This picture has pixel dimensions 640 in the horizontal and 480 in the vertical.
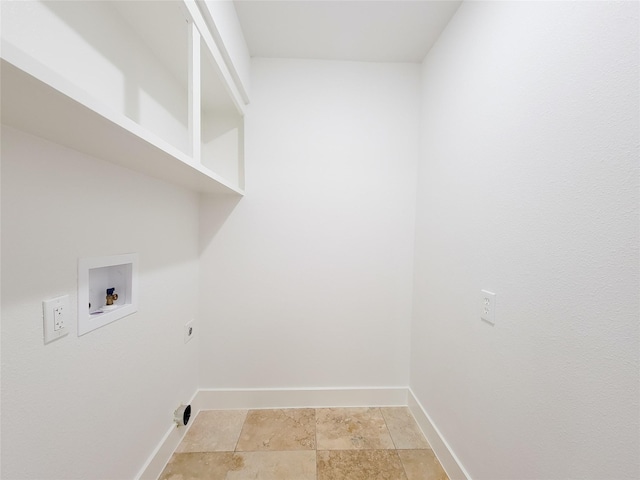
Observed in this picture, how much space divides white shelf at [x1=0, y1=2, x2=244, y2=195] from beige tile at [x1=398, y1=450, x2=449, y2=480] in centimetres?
183

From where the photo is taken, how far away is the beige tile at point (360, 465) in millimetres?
1236

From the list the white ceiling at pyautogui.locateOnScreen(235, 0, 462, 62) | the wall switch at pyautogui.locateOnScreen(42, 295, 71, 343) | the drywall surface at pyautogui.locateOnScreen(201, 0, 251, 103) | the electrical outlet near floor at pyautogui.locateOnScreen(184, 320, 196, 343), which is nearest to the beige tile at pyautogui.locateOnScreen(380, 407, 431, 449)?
the electrical outlet near floor at pyautogui.locateOnScreen(184, 320, 196, 343)

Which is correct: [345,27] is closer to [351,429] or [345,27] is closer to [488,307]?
[488,307]

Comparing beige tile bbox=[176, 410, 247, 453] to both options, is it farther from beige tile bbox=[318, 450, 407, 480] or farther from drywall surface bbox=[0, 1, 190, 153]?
drywall surface bbox=[0, 1, 190, 153]

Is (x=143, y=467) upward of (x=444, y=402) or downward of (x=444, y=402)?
downward

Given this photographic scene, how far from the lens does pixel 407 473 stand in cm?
126

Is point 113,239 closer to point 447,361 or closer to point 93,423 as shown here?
point 93,423

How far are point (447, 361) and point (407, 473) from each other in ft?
2.03

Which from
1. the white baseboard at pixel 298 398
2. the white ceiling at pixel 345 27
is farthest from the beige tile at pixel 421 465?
the white ceiling at pixel 345 27

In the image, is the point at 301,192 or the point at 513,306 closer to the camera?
the point at 513,306

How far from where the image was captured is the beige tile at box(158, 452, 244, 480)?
122cm

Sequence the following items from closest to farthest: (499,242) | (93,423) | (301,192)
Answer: (93,423)
(499,242)
(301,192)

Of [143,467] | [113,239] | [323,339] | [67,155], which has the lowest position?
[143,467]

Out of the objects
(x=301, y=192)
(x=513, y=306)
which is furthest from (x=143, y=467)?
(x=513, y=306)
